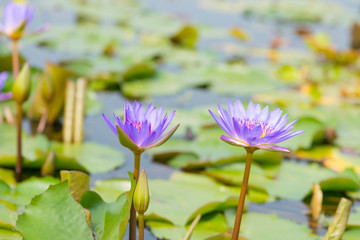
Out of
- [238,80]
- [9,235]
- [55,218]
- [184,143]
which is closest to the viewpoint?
[55,218]

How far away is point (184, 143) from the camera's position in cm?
216

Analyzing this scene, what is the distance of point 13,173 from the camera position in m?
1.70

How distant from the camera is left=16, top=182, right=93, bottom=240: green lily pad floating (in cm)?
105

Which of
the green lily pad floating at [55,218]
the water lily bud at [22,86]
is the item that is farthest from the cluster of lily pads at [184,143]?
the water lily bud at [22,86]

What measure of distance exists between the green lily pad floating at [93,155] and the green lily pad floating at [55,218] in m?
0.66

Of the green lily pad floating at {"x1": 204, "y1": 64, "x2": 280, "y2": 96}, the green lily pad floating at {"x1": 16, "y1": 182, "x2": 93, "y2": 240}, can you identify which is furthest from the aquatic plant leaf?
the green lily pad floating at {"x1": 204, "y1": 64, "x2": 280, "y2": 96}

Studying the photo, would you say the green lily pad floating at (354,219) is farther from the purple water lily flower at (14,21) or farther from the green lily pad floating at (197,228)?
the purple water lily flower at (14,21)

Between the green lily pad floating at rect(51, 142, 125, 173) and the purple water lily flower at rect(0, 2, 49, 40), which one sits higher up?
the purple water lily flower at rect(0, 2, 49, 40)

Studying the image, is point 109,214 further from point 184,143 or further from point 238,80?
point 238,80

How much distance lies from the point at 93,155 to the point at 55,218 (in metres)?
0.87

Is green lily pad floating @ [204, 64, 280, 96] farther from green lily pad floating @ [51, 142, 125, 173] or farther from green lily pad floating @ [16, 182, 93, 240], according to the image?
green lily pad floating @ [16, 182, 93, 240]

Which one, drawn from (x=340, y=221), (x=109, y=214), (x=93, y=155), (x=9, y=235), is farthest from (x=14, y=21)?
(x=340, y=221)

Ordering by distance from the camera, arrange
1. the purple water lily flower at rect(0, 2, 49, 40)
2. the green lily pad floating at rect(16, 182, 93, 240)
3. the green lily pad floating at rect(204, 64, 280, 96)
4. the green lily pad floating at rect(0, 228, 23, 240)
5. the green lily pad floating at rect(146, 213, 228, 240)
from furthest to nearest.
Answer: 1. the green lily pad floating at rect(204, 64, 280, 96)
2. the purple water lily flower at rect(0, 2, 49, 40)
3. the green lily pad floating at rect(146, 213, 228, 240)
4. the green lily pad floating at rect(0, 228, 23, 240)
5. the green lily pad floating at rect(16, 182, 93, 240)

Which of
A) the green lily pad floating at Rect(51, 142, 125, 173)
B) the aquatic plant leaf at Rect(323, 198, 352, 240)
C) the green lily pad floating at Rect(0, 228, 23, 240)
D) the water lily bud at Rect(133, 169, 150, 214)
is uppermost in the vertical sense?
the water lily bud at Rect(133, 169, 150, 214)
